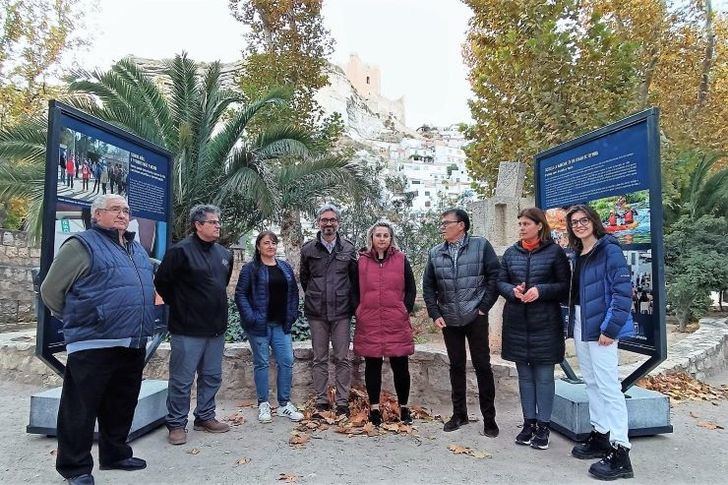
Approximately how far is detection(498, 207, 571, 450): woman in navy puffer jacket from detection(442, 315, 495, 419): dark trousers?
0.64ft

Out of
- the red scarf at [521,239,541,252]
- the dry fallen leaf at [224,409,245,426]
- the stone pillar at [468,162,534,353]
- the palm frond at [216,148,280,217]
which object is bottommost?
the dry fallen leaf at [224,409,245,426]

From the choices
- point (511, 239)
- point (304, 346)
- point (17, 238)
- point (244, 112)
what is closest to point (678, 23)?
point (511, 239)

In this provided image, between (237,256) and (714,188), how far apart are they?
39.5ft

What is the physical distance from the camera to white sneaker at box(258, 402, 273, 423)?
13.3ft

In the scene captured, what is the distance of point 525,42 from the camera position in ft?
24.0

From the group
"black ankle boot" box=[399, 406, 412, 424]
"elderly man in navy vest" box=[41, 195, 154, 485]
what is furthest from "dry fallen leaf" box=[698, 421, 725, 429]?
"elderly man in navy vest" box=[41, 195, 154, 485]

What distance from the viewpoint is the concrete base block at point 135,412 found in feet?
11.6

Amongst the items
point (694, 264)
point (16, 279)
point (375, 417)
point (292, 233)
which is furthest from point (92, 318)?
point (694, 264)

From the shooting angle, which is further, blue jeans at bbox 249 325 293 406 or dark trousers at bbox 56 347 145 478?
blue jeans at bbox 249 325 293 406

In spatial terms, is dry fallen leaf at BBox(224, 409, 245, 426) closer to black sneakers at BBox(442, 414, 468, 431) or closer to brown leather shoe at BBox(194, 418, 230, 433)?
brown leather shoe at BBox(194, 418, 230, 433)

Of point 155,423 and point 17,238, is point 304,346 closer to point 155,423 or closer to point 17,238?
point 155,423

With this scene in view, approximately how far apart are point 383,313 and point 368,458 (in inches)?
42.2

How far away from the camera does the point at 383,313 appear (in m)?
3.88

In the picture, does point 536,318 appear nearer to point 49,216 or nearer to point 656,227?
point 656,227
